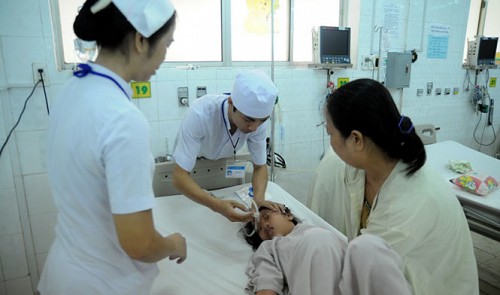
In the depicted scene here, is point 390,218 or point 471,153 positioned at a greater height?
point 390,218

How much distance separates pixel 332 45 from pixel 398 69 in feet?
2.66

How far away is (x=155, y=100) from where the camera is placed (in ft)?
8.32

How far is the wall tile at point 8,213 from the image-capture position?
2199mm

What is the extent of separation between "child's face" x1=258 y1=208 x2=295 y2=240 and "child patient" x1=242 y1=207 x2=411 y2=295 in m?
0.13

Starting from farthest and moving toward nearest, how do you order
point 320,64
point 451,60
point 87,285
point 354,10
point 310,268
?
point 451,60 → point 354,10 → point 320,64 → point 310,268 → point 87,285

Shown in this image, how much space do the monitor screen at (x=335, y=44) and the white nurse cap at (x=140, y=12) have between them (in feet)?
7.71

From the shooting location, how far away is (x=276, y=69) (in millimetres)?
2975

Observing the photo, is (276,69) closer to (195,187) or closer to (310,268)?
(195,187)

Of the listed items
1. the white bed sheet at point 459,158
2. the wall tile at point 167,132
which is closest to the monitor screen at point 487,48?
the white bed sheet at point 459,158

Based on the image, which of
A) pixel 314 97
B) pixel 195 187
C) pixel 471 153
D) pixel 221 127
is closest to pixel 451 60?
pixel 471 153

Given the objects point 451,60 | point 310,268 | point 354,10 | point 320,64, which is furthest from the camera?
point 451,60

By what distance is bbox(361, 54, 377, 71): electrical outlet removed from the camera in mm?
3283

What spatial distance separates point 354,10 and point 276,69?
974 millimetres

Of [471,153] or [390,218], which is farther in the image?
[471,153]
